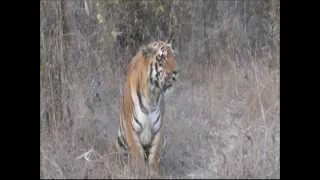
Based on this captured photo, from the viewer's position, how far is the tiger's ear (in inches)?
192

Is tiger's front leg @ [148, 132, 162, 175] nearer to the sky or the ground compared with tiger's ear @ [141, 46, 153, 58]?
nearer to the ground

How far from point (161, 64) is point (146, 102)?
0.29m

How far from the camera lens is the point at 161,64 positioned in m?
4.86

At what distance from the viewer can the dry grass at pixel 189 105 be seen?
4.88 m

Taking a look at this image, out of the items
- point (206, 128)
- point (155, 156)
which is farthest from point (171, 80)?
point (155, 156)

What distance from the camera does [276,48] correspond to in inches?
194

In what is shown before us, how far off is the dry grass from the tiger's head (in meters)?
0.06

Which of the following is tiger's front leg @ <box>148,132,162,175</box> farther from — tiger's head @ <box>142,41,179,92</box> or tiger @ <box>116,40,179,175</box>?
tiger's head @ <box>142,41,179,92</box>

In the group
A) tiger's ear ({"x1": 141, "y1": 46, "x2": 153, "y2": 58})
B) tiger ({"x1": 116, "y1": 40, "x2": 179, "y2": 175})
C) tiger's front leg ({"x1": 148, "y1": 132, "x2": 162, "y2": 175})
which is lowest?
tiger's front leg ({"x1": 148, "y1": 132, "x2": 162, "y2": 175})

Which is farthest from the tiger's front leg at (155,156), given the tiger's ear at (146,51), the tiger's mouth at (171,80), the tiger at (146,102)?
the tiger's ear at (146,51)

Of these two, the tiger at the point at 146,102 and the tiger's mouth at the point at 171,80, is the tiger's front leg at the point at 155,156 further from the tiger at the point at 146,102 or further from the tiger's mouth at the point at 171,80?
the tiger's mouth at the point at 171,80

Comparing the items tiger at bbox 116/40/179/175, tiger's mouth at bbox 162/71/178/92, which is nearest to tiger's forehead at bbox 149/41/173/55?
tiger at bbox 116/40/179/175

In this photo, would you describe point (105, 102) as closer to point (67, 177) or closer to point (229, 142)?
point (67, 177)
